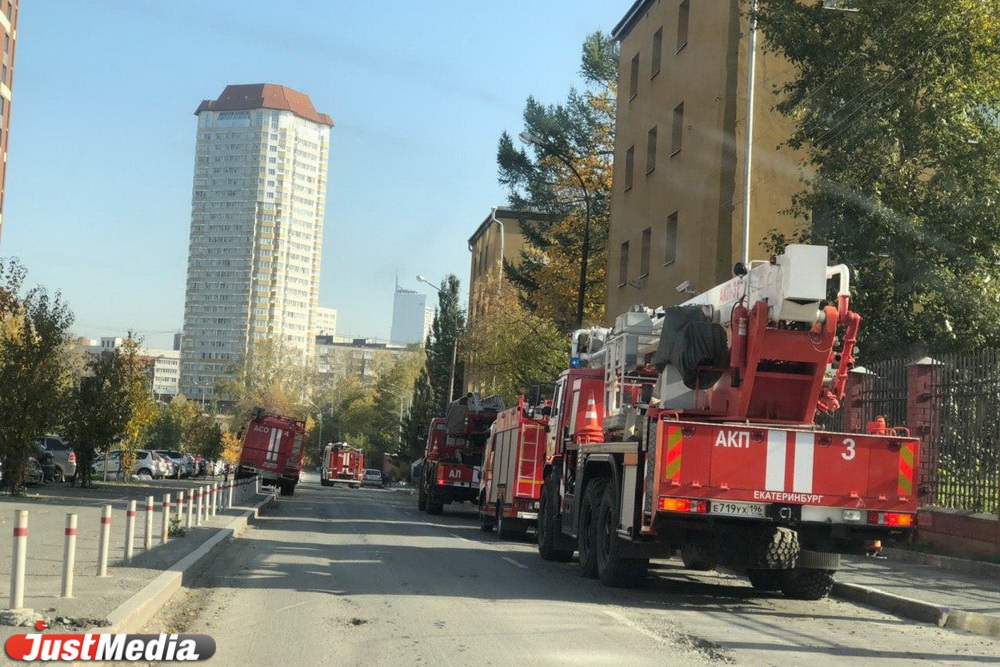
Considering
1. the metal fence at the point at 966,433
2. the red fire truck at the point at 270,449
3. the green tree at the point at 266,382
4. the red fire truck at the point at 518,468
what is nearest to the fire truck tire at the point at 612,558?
the metal fence at the point at 966,433

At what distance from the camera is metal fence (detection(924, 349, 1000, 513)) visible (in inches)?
622

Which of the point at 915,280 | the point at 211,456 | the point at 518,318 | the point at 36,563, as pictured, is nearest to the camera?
the point at 36,563

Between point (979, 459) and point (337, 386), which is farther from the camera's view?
point (337, 386)

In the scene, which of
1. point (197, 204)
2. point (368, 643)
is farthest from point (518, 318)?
point (197, 204)

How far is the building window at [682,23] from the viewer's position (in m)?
32.6

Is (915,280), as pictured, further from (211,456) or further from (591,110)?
(211,456)

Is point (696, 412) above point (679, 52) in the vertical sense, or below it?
below

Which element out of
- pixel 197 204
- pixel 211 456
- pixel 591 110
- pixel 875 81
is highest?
pixel 197 204

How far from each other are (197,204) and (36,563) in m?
169

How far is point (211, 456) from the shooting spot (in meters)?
78.9

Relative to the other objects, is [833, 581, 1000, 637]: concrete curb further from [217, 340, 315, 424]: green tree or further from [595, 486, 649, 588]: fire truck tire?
[217, 340, 315, 424]: green tree

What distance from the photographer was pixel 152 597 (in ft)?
31.7

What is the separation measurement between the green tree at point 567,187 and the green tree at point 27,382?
19.1 m

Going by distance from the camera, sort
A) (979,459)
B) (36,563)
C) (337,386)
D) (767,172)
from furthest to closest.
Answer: (337,386) < (767,172) < (979,459) < (36,563)
